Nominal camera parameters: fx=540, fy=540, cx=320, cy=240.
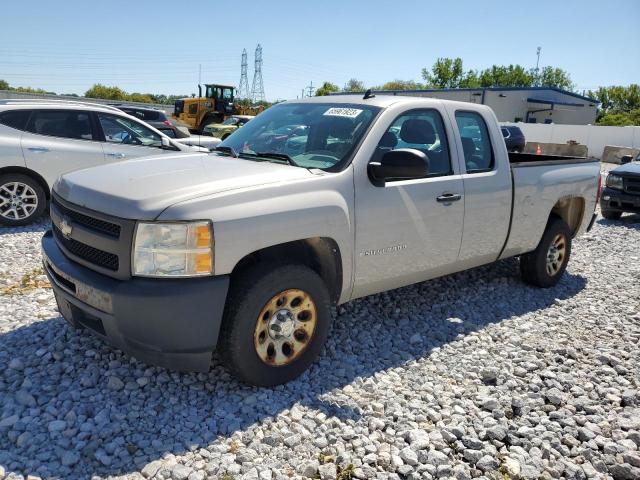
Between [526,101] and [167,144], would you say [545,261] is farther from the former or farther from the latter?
[526,101]

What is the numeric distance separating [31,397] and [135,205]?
1.36m

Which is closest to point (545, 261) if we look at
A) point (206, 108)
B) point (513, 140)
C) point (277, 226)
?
point (277, 226)

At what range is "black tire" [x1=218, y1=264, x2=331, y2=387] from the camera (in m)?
3.12

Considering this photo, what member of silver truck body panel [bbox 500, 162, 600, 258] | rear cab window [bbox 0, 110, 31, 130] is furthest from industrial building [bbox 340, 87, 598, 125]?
silver truck body panel [bbox 500, 162, 600, 258]

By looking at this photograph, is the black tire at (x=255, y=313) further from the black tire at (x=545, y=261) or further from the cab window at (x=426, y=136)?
the black tire at (x=545, y=261)

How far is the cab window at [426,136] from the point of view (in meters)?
4.13

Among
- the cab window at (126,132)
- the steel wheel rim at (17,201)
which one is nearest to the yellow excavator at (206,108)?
the cab window at (126,132)

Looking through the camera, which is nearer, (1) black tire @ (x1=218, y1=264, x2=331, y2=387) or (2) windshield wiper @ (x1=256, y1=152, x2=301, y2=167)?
(1) black tire @ (x1=218, y1=264, x2=331, y2=387)

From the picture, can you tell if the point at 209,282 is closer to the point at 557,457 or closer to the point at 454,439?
the point at 454,439

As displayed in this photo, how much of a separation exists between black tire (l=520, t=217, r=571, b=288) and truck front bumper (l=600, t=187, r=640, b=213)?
568cm

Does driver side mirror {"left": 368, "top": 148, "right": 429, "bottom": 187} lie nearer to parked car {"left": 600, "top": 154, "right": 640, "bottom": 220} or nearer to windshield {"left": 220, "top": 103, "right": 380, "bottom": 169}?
windshield {"left": 220, "top": 103, "right": 380, "bottom": 169}

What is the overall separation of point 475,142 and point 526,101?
152 ft

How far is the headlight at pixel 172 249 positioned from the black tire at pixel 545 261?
396 cm

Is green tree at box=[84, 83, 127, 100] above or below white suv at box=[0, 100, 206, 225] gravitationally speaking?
above
